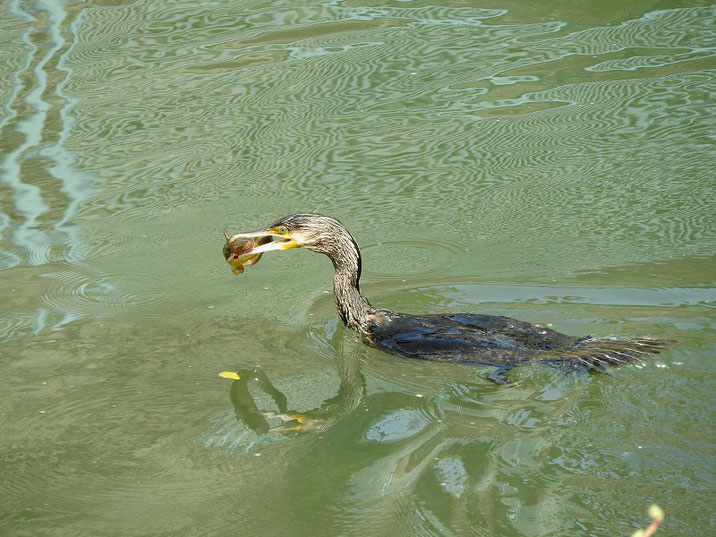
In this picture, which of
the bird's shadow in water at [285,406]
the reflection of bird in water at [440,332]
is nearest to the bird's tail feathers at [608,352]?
the reflection of bird in water at [440,332]

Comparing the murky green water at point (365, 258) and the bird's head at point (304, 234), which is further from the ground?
the bird's head at point (304, 234)

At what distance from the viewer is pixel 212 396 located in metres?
5.31

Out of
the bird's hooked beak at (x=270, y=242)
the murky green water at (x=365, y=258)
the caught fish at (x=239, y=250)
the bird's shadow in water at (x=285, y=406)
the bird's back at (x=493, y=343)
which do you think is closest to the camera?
the murky green water at (x=365, y=258)

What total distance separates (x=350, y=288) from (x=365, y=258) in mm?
970

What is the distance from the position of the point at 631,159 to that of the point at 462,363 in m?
3.20

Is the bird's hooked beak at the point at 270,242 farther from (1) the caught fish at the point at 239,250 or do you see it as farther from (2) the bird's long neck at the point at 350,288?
(2) the bird's long neck at the point at 350,288

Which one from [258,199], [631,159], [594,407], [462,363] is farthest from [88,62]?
[594,407]

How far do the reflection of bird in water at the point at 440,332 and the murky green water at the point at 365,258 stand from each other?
0.34 ft

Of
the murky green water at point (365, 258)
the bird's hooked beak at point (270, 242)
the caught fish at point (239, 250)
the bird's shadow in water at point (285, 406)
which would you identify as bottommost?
the bird's shadow in water at point (285, 406)

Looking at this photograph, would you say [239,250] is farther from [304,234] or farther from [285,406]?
[285,406]

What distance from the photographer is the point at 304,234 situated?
19.0 ft

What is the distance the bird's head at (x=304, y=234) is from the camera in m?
5.74

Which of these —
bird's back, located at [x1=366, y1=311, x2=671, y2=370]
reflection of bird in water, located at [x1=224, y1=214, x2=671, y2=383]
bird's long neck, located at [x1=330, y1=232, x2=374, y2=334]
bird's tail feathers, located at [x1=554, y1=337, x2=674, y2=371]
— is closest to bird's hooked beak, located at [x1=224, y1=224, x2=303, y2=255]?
reflection of bird in water, located at [x1=224, y1=214, x2=671, y2=383]

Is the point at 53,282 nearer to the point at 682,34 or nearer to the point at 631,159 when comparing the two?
the point at 631,159
